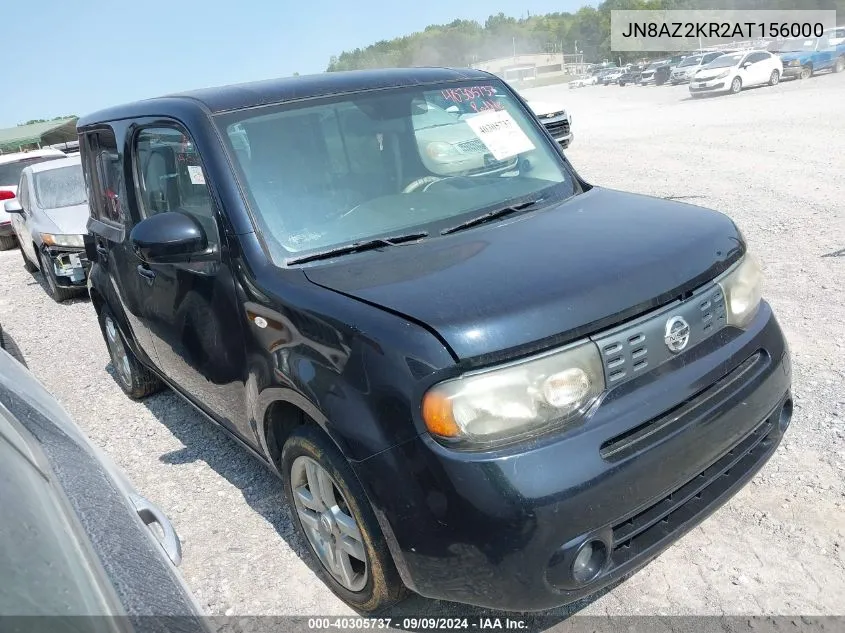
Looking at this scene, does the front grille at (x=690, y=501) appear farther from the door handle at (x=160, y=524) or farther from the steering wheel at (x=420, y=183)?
the steering wheel at (x=420, y=183)

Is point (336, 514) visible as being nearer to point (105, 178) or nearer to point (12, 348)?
point (105, 178)

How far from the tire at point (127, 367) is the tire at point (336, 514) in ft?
7.76

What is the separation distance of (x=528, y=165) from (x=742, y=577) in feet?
6.52

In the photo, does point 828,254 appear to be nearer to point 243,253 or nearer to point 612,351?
point 612,351

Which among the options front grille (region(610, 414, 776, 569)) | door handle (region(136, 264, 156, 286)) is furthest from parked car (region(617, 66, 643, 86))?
front grille (region(610, 414, 776, 569))

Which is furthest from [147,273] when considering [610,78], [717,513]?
[610,78]

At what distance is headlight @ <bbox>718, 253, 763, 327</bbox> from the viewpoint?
8.18 feet

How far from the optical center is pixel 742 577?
256 cm

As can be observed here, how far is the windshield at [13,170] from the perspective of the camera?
1343 cm

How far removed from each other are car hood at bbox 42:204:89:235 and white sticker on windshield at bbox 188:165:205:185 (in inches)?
232

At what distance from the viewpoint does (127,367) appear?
493 cm

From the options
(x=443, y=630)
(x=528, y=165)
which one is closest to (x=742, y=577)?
(x=443, y=630)

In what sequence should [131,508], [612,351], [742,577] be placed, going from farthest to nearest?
[742,577] < [612,351] < [131,508]

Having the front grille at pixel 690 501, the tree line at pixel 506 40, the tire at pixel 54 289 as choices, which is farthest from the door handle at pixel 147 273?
the tree line at pixel 506 40
